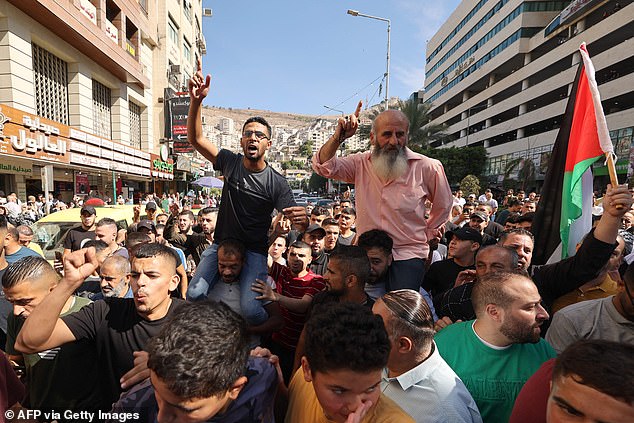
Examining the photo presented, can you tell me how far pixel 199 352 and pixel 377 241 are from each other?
1.88 m

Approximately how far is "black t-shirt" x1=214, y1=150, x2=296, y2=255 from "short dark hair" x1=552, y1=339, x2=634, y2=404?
6.71 feet

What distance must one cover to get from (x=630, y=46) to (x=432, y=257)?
29.5 meters

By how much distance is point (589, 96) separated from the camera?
3.17 m

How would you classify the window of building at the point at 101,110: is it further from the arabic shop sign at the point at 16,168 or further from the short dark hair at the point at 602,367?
the short dark hair at the point at 602,367

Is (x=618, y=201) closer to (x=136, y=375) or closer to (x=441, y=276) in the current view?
(x=441, y=276)

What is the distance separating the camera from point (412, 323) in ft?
5.53

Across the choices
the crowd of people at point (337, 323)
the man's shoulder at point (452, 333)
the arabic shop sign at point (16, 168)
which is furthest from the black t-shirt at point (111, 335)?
the arabic shop sign at point (16, 168)

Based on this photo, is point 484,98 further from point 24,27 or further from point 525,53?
point 24,27

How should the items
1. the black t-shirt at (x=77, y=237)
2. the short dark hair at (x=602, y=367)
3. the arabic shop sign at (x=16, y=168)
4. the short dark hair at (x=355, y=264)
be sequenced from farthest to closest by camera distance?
the arabic shop sign at (x=16, y=168)
the black t-shirt at (x=77, y=237)
the short dark hair at (x=355, y=264)
the short dark hair at (x=602, y=367)

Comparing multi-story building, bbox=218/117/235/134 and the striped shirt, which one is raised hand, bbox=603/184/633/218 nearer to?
the striped shirt

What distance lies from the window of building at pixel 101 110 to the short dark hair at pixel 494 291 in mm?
20796

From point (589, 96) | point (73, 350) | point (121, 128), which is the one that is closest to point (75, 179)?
point (121, 128)

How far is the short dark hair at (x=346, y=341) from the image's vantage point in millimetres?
1315

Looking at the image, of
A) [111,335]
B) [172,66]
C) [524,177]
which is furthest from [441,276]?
[524,177]
